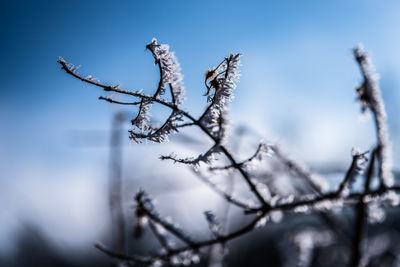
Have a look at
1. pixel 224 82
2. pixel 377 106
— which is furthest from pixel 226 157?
pixel 377 106

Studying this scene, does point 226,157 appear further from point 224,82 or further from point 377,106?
point 377,106

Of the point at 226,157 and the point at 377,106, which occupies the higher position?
the point at 377,106

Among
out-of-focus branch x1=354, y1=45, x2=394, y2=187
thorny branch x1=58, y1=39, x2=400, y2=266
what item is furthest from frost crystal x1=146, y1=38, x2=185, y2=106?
out-of-focus branch x1=354, y1=45, x2=394, y2=187

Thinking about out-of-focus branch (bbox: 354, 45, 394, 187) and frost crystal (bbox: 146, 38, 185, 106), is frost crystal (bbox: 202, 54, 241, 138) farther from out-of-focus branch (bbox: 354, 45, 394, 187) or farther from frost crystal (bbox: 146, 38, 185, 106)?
out-of-focus branch (bbox: 354, 45, 394, 187)

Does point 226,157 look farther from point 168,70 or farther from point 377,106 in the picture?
point 377,106

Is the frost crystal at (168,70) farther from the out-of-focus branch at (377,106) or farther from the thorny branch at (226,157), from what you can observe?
the out-of-focus branch at (377,106)

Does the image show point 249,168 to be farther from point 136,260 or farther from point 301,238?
point 301,238

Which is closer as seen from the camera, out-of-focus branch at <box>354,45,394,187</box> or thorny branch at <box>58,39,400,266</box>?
thorny branch at <box>58,39,400,266</box>

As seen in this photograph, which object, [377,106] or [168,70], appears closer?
[168,70]

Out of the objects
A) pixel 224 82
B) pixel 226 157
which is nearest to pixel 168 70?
pixel 224 82
